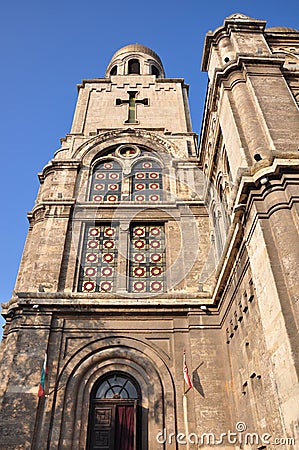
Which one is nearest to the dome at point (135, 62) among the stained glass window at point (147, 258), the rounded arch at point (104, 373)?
the stained glass window at point (147, 258)

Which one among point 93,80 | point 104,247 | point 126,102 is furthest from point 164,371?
point 93,80

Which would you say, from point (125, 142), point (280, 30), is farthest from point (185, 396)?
point (280, 30)

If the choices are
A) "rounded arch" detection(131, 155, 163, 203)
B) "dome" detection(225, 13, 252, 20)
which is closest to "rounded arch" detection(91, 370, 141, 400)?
"rounded arch" detection(131, 155, 163, 203)

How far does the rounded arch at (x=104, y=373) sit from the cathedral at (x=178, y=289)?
0.04 m

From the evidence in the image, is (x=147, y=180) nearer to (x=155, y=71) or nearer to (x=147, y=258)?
(x=147, y=258)

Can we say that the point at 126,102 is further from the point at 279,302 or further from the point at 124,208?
the point at 279,302

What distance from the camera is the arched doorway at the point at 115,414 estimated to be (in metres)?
11.8

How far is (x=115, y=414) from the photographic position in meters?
12.2

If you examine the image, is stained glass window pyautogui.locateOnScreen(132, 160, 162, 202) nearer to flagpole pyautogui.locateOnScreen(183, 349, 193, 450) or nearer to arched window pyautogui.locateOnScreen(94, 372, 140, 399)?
arched window pyautogui.locateOnScreen(94, 372, 140, 399)

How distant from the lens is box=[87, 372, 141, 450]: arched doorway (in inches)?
463

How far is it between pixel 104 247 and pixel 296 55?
11.7 m

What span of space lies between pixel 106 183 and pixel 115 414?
1078 centimetres

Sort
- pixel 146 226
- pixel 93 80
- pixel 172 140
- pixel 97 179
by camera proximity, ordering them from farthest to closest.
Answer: pixel 93 80 < pixel 172 140 < pixel 97 179 < pixel 146 226

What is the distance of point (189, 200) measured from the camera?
58.3 ft
